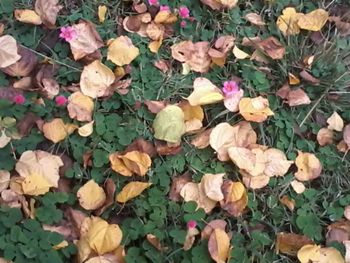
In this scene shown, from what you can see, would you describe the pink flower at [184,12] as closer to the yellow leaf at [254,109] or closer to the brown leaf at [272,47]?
A: the brown leaf at [272,47]

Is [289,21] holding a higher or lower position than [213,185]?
higher

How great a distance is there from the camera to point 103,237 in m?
1.72

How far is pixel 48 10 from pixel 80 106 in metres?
Result: 0.36

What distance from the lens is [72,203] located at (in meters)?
1.80

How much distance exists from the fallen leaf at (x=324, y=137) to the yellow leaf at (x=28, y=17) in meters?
0.92

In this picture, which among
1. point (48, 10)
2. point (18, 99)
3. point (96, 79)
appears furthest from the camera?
point (48, 10)

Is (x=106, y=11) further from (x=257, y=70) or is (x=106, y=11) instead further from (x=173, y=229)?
(x=173, y=229)

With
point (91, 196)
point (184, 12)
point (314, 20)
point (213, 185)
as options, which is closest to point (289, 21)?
point (314, 20)

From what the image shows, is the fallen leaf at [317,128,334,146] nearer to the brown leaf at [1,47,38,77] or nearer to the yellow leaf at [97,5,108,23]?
the yellow leaf at [97,5,108,23]

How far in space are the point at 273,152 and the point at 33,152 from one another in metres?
0.68

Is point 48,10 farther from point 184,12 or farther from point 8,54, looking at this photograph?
point 184,12

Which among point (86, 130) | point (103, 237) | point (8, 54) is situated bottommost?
point (103, 237)

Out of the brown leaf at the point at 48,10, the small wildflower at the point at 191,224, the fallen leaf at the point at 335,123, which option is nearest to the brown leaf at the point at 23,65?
the brown leaf at the point at 48,10

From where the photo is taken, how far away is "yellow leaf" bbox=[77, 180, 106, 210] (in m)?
1.79
